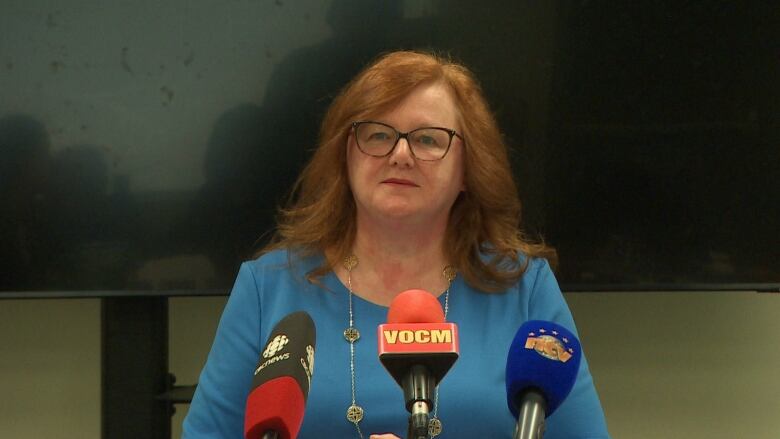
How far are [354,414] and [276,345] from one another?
0.57 meters

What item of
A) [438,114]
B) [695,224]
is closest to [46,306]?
[438,114]

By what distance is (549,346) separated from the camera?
1.04 meters

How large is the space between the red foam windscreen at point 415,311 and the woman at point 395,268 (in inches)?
20.1

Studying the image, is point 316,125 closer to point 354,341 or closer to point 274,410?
point 354,341

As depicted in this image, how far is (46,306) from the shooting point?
2537mm

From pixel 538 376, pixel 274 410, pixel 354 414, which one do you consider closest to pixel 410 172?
pixel 354 414

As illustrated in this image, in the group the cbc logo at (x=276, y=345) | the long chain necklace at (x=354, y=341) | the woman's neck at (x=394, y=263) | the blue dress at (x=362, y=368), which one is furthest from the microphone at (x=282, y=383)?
the woman's neck at (x=394, y=263)

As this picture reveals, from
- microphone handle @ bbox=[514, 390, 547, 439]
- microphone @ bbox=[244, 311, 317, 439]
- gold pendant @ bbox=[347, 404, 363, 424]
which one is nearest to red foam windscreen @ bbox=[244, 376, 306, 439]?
microphone @ bbox=[244, 311, 317, 439]

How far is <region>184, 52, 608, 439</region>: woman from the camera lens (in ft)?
5.04

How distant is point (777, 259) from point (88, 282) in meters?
1.76

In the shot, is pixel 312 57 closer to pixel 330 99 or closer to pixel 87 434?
pixel 330 99

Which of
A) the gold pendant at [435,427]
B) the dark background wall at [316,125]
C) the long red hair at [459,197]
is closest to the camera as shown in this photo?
the gold pendant at [435,427]

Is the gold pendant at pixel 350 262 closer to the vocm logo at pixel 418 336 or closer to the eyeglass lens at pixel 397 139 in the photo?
the eyeglass lens at pixel 397 139

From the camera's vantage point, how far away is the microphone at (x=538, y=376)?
0.96 meters
